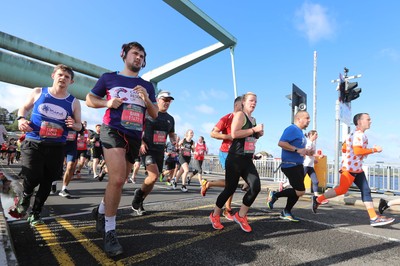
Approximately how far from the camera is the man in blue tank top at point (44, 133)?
3389 mm

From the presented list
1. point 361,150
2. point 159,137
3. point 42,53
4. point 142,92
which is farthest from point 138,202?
point 42,53

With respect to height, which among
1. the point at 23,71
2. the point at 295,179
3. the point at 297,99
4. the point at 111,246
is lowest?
the point at 111,246

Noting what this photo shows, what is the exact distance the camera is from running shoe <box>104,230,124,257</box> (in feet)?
8.20

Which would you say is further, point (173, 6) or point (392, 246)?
point (173, 6)

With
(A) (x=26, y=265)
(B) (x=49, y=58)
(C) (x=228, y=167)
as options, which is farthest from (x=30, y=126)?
(B) (x=49, y=58)

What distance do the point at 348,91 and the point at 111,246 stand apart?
31.0ft

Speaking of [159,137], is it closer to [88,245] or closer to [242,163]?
[242,163]

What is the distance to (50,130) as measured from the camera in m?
3.44

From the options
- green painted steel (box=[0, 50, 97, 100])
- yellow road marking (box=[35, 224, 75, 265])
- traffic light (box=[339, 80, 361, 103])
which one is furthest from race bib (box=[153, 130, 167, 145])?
green painted steel (box=[0, 50, 97, 100])

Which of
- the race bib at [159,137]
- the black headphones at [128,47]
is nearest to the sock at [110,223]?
the black headphones at [128,47]

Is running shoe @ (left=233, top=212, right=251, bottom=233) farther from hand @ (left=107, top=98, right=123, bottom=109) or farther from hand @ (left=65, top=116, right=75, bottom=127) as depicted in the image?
hand @ (left=65, top=116, right=75, bottom=127)

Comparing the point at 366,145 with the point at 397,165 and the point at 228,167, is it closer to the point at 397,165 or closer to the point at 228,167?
the point at 228,167

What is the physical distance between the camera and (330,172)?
12281mm

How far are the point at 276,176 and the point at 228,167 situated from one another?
36.2ft
